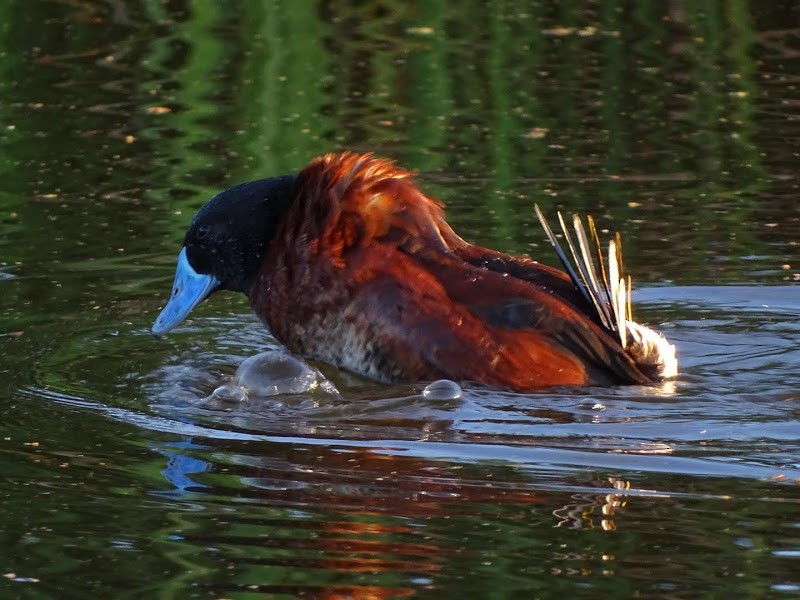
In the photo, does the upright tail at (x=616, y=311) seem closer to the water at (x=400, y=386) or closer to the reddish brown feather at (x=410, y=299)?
the reddish brown feather at (x=410, y=299)

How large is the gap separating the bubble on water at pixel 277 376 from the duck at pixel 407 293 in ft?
0.48

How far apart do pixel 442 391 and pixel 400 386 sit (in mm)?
220

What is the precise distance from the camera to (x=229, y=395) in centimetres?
536

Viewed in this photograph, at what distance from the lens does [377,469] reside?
14.9ft

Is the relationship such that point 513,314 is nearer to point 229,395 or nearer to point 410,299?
point 410,299

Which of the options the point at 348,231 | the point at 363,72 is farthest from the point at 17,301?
the point at 363,72

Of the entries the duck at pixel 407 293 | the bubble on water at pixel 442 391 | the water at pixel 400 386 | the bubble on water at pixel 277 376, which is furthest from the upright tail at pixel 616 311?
the bubble on water at pixel 277 376

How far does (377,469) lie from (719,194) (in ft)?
13.5

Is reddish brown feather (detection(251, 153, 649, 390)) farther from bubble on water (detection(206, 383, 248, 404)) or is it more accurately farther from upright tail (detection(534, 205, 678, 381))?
bubble on water (detection(206, 383, 248, 404))

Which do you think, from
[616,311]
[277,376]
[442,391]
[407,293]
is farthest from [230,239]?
[616,311]

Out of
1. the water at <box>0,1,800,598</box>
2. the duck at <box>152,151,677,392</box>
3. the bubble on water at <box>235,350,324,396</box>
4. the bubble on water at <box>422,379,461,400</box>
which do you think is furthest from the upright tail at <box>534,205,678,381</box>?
the bubble on water at <box>235,350,324,396</box>

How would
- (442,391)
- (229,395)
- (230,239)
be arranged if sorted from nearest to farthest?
(442,391)
(229,395)
(230,239)

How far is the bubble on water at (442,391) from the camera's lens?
5.23 m

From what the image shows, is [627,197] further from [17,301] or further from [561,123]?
[17,301]
